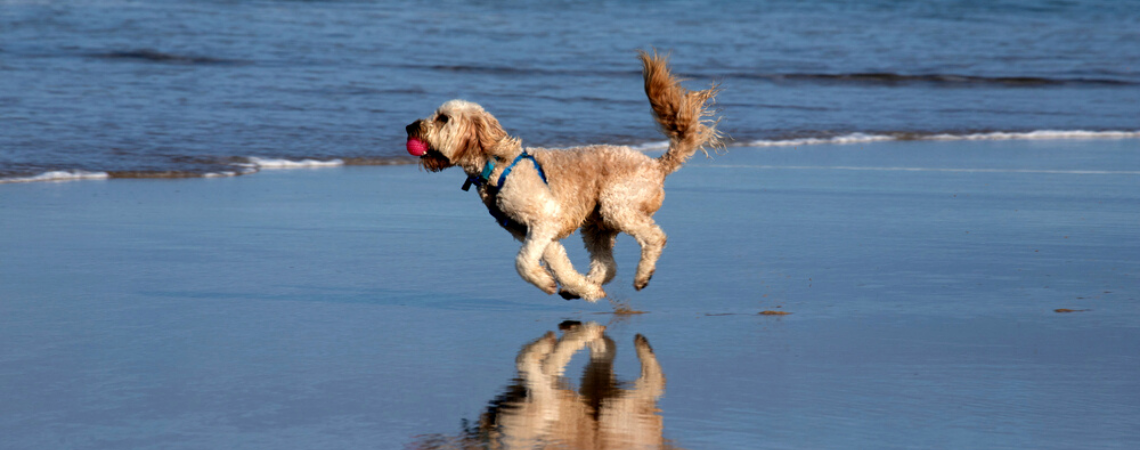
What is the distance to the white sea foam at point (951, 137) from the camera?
41.8 ft

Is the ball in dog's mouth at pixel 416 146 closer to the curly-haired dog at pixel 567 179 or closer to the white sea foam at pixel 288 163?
the curly-haired dog at pixel 567 179

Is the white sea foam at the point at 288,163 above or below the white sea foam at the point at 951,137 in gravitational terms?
above

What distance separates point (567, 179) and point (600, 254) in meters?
0.56

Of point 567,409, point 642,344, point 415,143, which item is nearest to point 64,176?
point 415,143

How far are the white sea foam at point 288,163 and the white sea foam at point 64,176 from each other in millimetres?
1281

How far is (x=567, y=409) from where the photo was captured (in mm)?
4137

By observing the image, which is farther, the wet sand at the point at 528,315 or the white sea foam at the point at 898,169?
the white sea foam at the point at 898,169

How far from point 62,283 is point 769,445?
3.79m

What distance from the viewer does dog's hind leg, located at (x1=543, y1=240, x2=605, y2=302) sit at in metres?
5.68

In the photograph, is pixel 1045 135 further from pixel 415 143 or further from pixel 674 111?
pixel 415 143

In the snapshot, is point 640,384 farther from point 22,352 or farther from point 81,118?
point 81,118

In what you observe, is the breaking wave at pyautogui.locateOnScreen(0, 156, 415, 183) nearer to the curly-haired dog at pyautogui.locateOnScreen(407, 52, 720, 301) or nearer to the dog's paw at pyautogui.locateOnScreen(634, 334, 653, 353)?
the curly-haired dog at pyautogui.locateOnScreen(407, 52, 720, 301)

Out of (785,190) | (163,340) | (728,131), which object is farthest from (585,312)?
(728,131)

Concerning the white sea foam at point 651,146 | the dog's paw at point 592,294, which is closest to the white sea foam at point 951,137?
the white sea foam at point 651,146
